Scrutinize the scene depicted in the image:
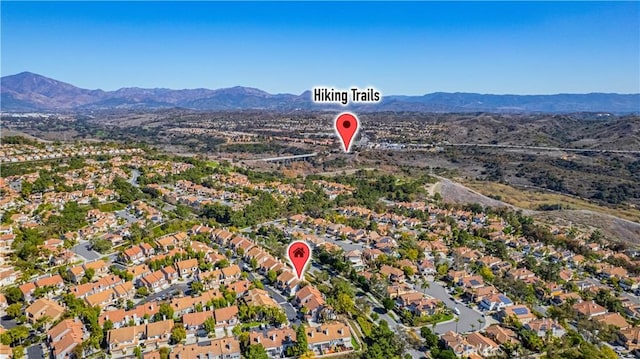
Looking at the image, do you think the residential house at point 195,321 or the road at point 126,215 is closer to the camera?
the residential house at point 195,321

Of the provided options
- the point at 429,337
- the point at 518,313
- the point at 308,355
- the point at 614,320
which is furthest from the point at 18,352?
the point at 614,320

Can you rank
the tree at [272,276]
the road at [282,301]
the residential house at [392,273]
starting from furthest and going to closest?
the residential house at [392,273] → the tree at [272,276] → the road at [282,301]

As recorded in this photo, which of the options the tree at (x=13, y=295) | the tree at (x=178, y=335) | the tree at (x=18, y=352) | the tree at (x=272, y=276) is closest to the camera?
the tree at (x=18, y=352)

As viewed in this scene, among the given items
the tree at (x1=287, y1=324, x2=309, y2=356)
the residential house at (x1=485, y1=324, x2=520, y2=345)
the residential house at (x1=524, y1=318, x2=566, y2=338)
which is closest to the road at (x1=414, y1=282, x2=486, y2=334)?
the residential house at (x1=485, y1=324, x2=520, y2=345)

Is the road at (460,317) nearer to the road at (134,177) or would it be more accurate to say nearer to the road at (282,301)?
the road at (282,301)

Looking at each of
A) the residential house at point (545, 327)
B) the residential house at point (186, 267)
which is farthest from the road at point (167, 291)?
the residential house at point (545, 327)

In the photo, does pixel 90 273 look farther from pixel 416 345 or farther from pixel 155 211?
pixel 416 345
